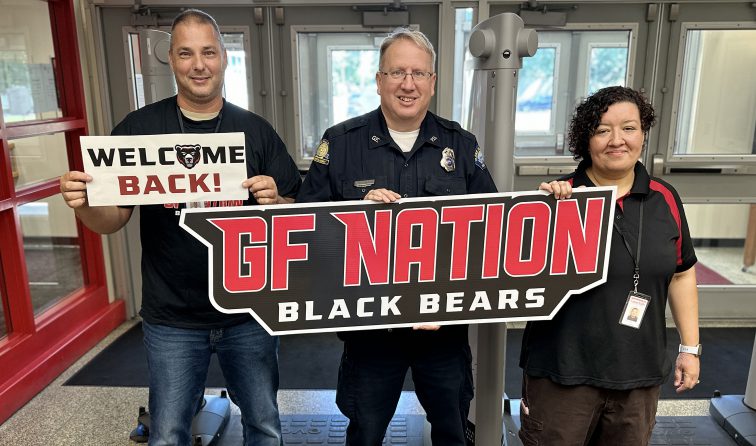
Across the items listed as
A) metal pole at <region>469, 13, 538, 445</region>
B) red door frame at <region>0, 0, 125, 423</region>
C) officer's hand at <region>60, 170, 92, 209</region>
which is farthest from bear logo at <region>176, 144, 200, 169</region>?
red door frame at <region>0, 0, 125, 423</region>

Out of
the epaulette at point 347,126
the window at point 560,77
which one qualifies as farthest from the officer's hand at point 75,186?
the window at point 560,77

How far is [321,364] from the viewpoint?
321cm

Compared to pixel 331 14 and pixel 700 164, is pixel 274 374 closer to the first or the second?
pixel 331 14

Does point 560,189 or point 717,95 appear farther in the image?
point 717,95

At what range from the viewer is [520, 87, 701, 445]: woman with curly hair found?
1.44 m

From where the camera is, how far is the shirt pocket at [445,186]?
1.58m

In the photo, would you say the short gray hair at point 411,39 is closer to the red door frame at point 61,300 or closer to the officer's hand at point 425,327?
the officer's hand at point 425,327

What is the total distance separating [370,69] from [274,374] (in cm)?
241

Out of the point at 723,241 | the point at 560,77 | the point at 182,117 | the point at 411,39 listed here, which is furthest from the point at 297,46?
the point at 723,241

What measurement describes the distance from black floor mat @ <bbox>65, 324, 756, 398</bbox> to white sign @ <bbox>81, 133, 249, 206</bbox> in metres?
1.78

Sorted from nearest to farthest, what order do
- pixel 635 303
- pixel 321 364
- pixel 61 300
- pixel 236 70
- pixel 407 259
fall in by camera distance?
pixel 635 303 → pixel 407 259 → pixel 321 364 → pixel 61 300 → pixel 236 70

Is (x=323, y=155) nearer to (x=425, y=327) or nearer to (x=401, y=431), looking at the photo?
(x=425, y=327)

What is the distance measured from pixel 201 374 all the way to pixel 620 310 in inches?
52.2

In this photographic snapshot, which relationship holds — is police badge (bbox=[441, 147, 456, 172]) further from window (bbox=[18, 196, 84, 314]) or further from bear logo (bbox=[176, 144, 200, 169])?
window (bbox=[18, 196, 84, 314])
